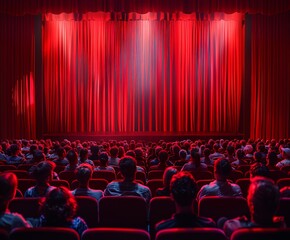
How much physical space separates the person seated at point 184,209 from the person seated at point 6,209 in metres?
0.98

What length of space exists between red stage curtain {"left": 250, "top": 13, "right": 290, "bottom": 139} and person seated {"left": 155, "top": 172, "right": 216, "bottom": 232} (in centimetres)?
1381

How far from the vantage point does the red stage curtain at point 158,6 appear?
45.8 ft

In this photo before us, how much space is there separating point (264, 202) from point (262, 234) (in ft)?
0.87

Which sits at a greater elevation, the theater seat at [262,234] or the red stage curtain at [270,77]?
A: the red stage curtain at [270,77]

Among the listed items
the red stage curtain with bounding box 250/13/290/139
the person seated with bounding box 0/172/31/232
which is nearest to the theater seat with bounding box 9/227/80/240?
the person seated with bounding box 0/172/31/232

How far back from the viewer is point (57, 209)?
9.14ft

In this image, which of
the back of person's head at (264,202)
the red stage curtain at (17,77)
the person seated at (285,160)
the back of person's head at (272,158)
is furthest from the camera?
the red stage curtain at (17,77)

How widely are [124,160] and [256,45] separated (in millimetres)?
12947

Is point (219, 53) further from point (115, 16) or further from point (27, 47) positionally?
point (27, 47)

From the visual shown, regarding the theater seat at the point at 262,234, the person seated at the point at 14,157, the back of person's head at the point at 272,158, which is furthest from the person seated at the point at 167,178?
the person seated at the point at 14,157

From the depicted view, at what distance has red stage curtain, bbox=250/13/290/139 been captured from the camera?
16.1 meters

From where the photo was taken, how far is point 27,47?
16438 mm

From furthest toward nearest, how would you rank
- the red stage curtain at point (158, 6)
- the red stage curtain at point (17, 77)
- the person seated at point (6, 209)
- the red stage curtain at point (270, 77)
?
the red stage curtain at point (17, 77) < the red stage curtain at point (270, 77) < the red stage curtain at point (158, 6) < the person seated at point (6, 209)

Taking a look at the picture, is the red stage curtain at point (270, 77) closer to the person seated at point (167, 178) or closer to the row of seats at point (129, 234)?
the person seated at point (167, 178)
